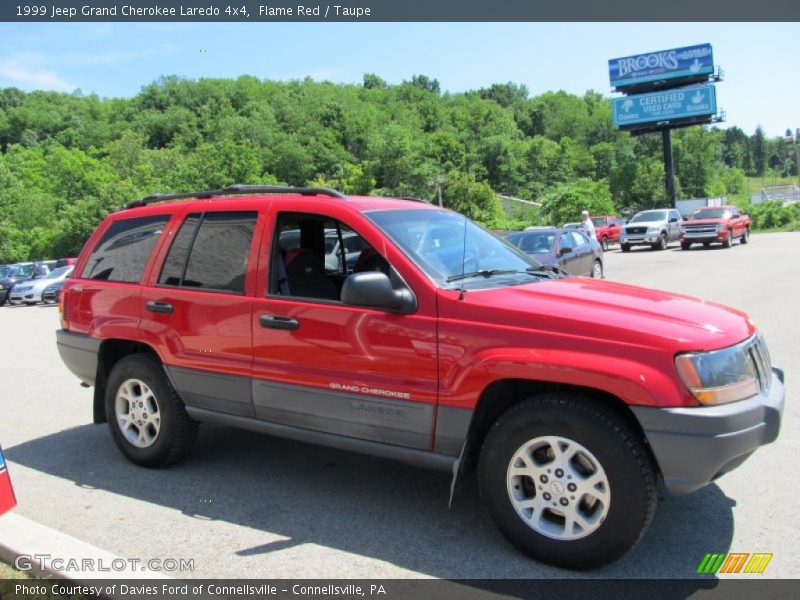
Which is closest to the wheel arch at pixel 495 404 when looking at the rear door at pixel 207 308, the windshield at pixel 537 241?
the rear door at pixel 207 308

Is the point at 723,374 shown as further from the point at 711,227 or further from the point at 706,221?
the point at 706,221

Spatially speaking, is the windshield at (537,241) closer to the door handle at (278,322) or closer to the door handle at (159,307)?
the door handle at (159,307)

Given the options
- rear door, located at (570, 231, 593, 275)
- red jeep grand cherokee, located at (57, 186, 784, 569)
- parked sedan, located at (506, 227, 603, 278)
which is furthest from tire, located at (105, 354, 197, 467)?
rear door, located at (570, 231, 593, 275)

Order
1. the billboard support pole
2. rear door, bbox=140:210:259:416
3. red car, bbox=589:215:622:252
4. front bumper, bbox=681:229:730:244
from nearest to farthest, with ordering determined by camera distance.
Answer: rear door, bbox=140:210:259:416 → front bumper, bbox=681:229:730:244 → red car, bbox=589:215:622:252 → the billboard support pole

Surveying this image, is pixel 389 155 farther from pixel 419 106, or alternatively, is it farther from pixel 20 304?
pixel 20 304

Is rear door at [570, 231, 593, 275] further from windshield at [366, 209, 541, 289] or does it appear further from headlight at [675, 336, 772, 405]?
headlight at [675, 336, 772, 405]

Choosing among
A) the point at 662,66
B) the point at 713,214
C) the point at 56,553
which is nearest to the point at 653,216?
the point at 713,214

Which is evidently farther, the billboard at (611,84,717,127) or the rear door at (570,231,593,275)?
the billboard at (611,84,717,127)

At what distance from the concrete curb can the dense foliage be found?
46.7 m

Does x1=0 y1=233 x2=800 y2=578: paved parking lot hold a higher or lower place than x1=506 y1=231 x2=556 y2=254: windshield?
lower

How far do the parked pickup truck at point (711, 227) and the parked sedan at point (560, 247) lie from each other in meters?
13.1

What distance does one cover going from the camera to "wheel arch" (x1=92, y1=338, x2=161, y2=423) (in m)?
5.13

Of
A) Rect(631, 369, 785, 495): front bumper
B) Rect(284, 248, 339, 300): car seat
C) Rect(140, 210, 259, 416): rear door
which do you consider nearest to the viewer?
Rect(631, 369, 785, 495): front bumper

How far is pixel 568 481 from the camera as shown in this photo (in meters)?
3.28
